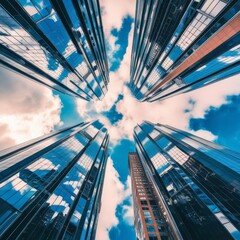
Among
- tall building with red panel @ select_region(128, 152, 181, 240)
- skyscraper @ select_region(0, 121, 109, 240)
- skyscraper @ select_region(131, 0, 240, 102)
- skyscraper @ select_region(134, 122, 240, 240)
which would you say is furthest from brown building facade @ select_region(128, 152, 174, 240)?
skyscraper @ select_region(131, 0, 240, 102)

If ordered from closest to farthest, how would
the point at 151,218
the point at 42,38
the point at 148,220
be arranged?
the point at 42,38 < the point at 148,220 < the point at 151,218

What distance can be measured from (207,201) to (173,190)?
47.7ft

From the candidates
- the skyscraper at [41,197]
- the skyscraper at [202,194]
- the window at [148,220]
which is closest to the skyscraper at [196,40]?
the skyscraper at [202,194]

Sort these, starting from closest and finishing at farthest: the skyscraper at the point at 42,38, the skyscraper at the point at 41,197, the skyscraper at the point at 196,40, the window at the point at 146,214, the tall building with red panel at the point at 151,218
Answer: the skyscraper at the point at 196,40, the skyscraper at the point at 42,38, the skyscraper at the point at 41,197, the tall building with red panel at the point at 151,218, the window at the point at 146,214

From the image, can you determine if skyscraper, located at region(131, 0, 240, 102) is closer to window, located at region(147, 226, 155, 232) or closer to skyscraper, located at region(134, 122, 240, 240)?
skyscraper, located at region(134, 122, 240, 240)

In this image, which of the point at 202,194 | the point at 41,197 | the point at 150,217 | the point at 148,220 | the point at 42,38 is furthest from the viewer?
the point at 150,217

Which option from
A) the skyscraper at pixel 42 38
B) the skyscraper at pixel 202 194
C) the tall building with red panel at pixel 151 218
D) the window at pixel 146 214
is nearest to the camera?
the skyscraper at pixel 42 38

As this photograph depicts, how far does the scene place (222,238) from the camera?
911 inches

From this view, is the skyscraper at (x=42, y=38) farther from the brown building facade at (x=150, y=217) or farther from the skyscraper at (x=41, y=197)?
the brown building facade at (x=150, y=217)

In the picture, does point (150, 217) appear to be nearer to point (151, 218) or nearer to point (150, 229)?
point (151, 218)

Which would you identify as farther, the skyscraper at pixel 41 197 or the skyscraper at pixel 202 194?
the skyscraper at pixel 202 194

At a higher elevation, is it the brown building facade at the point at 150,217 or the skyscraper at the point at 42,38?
the skyscraper at the point at 42,38

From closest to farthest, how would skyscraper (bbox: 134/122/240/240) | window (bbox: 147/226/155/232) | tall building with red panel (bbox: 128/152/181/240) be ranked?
skyscraper (bbox: 134/122/240/240) → tall building with red panel (bbox: 128/152/181/240) → window (bbox: 147/226/155/232)

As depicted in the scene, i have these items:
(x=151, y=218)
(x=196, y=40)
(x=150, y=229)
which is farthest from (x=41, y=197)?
(x=196, y=40)
